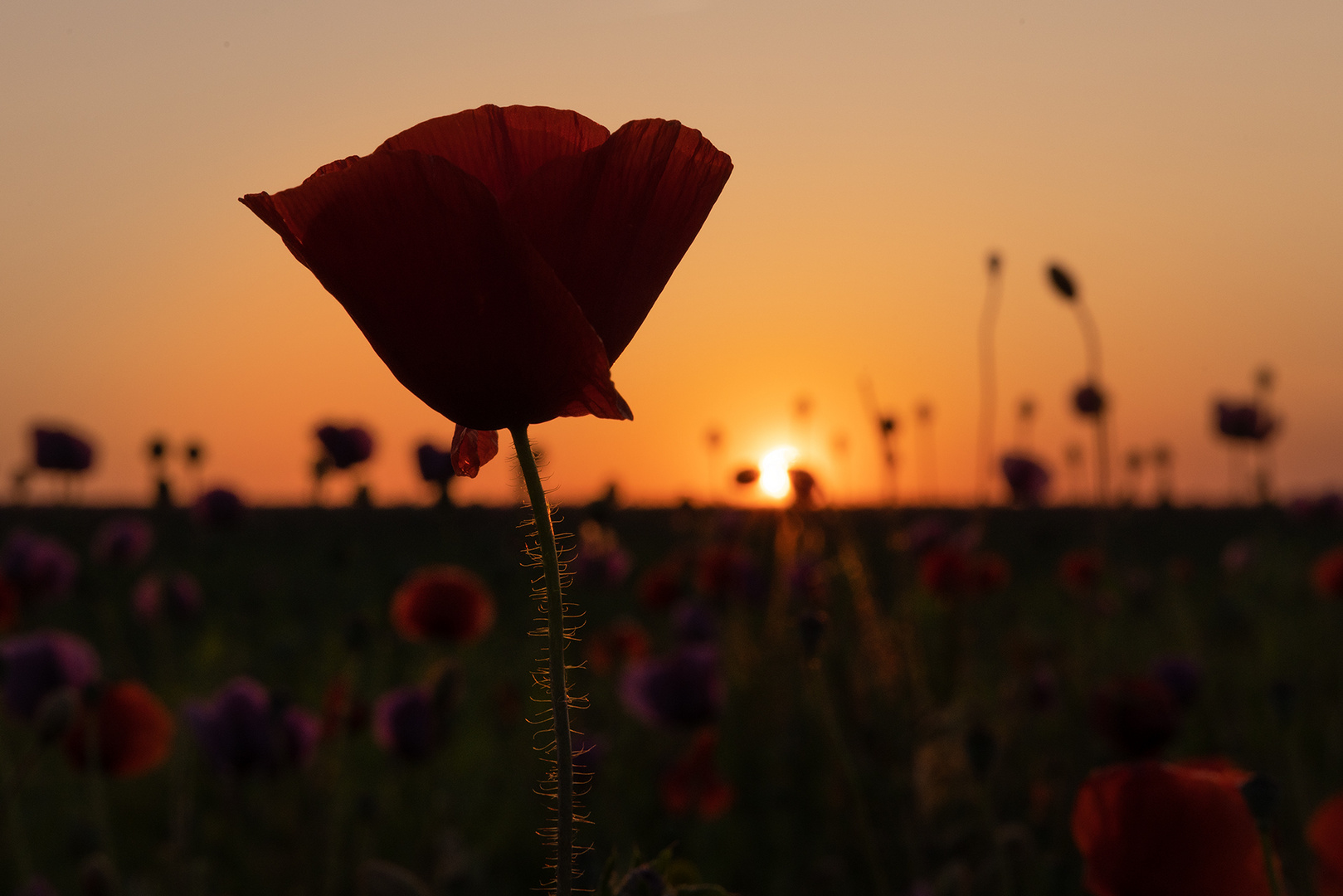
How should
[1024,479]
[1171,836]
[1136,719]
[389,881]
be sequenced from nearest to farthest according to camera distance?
[389,881], [1171,836], [1136,719], [1024,479]

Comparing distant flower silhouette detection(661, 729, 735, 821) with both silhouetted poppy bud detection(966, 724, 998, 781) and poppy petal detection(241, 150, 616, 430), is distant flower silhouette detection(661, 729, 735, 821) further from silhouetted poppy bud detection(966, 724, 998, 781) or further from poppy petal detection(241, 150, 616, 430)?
poppy petal detection(241, 150, 616, 430)

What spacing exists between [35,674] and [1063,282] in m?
2.10

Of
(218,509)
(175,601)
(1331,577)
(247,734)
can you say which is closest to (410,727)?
(247,734)

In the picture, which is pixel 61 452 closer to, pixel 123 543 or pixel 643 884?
pixel 123 543

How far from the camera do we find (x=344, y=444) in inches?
85.6

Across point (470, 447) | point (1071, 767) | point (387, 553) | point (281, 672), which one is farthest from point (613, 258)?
point (387, 553)

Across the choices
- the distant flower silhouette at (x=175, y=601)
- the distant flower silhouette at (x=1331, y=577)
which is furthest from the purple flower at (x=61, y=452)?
the distant flower silhouette at (x=1331, y=577)

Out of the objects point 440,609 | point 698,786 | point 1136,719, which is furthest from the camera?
point 440,609

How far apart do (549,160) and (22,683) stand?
1.97 m

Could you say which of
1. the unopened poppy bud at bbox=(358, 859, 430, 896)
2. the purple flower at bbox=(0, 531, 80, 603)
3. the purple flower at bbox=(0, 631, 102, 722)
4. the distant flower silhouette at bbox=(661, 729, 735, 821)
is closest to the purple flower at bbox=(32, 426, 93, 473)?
the purple flower at bbox=(0, 531, 80, 603)

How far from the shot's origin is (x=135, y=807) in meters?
3.08

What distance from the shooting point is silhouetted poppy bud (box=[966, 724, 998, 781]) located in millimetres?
1463

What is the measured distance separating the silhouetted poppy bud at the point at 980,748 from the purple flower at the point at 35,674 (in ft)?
5.31

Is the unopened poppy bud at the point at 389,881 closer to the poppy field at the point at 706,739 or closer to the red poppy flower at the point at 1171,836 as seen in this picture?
the poppy field at the point at 706,739
